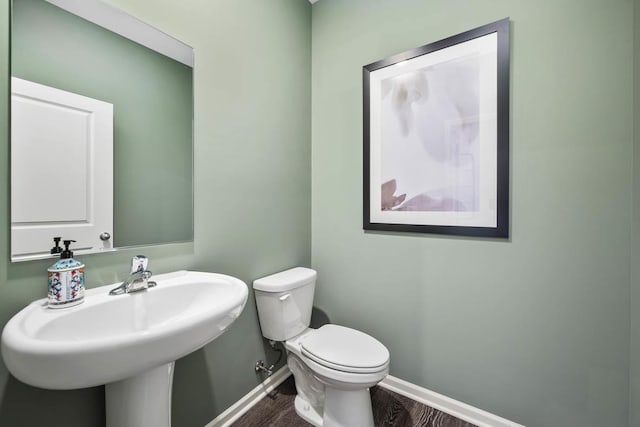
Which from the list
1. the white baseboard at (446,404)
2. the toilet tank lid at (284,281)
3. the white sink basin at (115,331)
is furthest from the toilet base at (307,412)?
the white sink basin at (115,331)

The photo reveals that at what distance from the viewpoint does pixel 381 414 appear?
146 cm

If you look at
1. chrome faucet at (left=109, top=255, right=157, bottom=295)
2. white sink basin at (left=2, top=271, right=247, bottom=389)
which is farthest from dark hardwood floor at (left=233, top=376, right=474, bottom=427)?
chrome faucet at (left=109, top=255, right=157, bottom=295)

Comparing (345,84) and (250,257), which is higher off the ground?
(345,84)

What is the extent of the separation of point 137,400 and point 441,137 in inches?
65.0

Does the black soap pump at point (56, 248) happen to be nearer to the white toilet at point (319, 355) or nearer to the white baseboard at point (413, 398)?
the white toilet at point (319, 355)

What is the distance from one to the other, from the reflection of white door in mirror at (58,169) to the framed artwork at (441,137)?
127cm

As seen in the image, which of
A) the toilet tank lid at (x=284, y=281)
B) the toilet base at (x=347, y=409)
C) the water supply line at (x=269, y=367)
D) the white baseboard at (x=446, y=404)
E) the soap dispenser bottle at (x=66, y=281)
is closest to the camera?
the soap dispenser bottle at (x=66, y=281)

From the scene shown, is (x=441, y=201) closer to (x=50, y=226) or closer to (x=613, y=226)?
(x=613, y=226)

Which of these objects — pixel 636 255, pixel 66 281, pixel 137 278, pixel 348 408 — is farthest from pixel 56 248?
pixel 636 255

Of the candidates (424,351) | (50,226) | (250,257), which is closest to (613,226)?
(424,351)

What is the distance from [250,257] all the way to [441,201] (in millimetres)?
1059

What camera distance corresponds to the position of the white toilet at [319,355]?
1193 mm

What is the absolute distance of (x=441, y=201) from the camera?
144 centimetres

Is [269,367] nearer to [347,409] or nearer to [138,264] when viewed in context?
[347,409]
